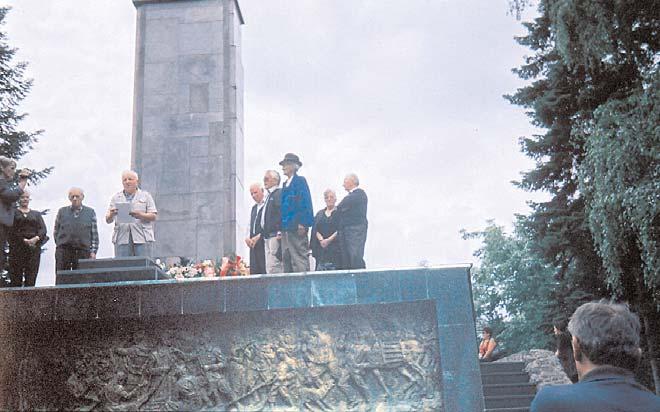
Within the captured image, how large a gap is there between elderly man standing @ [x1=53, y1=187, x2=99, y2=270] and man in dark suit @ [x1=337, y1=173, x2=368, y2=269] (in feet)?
11.2

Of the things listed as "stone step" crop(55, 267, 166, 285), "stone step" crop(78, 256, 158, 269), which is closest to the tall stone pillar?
"stone step" crop(78, 256, 158, 269)

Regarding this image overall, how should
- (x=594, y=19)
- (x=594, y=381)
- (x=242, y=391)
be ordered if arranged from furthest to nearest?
(x=594, y=19) → (x=242, y=391) → (x=594, y=381)

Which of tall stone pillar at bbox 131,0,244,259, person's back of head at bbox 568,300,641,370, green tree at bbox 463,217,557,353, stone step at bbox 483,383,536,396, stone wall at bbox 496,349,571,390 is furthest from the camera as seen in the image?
green tree at bbox 463,217,557,353

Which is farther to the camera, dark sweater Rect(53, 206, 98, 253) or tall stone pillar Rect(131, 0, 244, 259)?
tall stone pillar Rect(131, 0, 244, 259)

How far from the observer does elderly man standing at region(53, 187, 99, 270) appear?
34.7 feet

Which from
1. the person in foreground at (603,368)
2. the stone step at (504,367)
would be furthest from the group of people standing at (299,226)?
the person in foreground at (603,368)

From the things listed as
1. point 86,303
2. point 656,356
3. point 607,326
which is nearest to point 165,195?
point 86,303

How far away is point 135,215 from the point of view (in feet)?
34.1

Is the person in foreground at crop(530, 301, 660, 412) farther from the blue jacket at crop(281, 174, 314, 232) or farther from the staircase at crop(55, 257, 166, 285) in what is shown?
the staircase at crop(55, 257, 166, 285)

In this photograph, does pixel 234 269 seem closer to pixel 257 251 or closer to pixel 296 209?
pixel 257 251

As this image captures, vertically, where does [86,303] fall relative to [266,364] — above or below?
above

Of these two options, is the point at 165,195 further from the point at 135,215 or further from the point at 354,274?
the point at 354,274

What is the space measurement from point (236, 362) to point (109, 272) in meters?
1.99

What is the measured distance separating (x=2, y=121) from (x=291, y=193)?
12445mm
